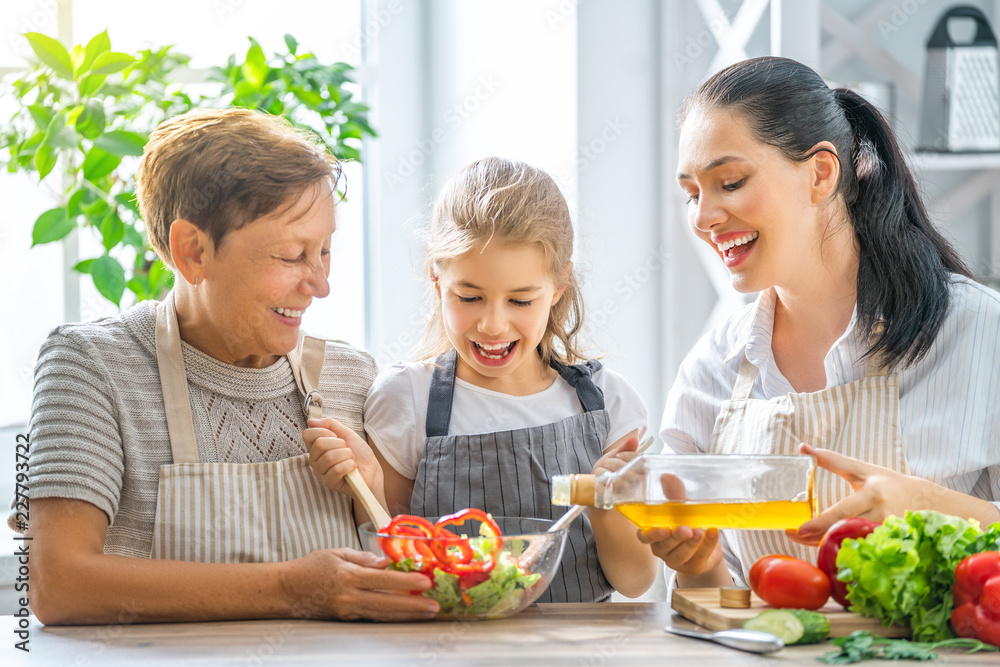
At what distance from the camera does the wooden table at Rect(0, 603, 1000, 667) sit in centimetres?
105

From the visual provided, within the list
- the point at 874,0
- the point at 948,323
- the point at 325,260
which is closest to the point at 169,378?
the point at 325,260

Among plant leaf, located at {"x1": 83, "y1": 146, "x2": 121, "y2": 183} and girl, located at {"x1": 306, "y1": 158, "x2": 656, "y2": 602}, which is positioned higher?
plant leaf, located at {"x1": 83, "y1": 146, "x2": 121, "y2": 183}

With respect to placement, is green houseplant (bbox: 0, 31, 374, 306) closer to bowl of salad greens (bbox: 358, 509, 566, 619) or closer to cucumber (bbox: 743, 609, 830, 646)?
bowl of salad greens (bbox: 358, 509, 566, 619)

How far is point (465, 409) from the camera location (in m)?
1.62

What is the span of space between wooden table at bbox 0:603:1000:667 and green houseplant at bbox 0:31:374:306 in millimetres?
1046

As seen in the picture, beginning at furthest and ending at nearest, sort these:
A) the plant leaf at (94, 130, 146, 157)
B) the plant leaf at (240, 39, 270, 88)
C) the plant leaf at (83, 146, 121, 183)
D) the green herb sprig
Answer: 1. the plant leaf at (240, 39, 270, 88)
2. the plant leaf at (83, 146, 121, 183)
3. the plant leaf at (94, 130, 146, 157)
4. the green herb sprig

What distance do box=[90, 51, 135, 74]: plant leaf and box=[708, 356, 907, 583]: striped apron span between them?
56.8 inches

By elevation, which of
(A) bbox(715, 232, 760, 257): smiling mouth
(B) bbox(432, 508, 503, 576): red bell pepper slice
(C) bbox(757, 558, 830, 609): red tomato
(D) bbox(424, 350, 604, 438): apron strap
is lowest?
(C) bbox(757, 558, 830, 609): red tomato

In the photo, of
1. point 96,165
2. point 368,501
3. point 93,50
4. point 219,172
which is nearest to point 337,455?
point 368,501

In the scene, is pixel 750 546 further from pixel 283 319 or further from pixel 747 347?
pixel 283 319

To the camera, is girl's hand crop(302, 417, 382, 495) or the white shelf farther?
the white shelf

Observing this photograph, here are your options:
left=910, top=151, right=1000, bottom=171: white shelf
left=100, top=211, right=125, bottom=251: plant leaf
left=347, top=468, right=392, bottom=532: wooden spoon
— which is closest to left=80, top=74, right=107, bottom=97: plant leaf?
left=100, top=211, right=125, bottom=251: plant leaf

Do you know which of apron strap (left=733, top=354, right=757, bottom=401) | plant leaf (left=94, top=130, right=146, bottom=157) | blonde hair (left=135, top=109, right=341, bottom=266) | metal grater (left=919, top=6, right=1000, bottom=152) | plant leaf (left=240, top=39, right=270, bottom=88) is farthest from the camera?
metal grater (left=919, top=6, right=1000, bottom=152)

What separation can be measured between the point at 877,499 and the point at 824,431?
0.26 m
